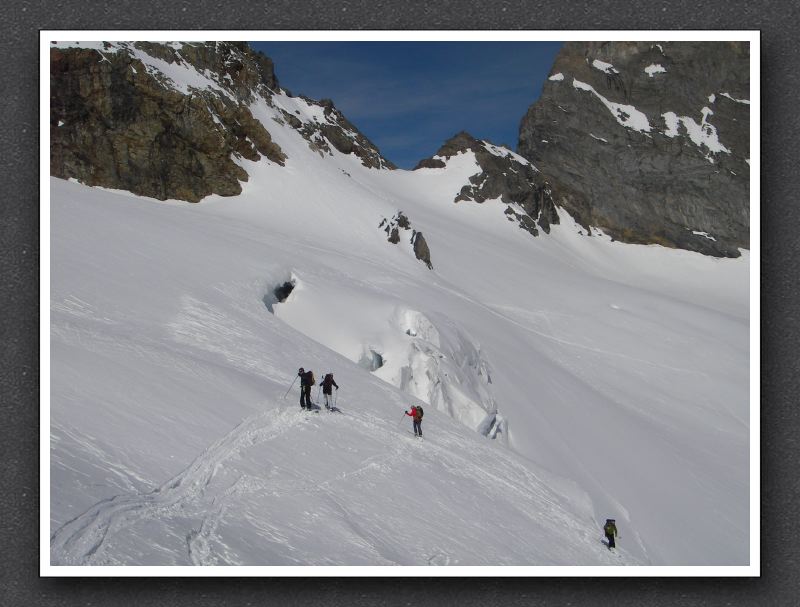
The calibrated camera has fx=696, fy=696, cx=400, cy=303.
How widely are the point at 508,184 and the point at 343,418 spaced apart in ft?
188

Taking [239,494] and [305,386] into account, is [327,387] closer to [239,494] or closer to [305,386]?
[305,386]

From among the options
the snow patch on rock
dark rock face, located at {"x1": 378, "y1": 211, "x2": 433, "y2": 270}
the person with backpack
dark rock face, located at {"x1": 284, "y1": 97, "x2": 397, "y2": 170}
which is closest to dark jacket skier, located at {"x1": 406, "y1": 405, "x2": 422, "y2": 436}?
the person with backpack

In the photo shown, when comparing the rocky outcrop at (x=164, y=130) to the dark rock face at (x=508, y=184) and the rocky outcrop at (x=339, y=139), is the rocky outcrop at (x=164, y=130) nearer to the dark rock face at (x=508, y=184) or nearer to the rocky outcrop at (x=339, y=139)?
the rocky outcrop at (x=339, y=139)

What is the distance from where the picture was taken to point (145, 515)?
7312 mm

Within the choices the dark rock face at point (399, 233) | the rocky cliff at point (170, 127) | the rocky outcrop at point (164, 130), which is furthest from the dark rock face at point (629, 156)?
the dark rock face at point (399, 233)

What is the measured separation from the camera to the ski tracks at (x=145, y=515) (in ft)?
23.5

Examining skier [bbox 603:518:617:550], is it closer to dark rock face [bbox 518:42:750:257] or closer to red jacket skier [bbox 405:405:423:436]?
red jacket skier [bbox 405:405:423:436]

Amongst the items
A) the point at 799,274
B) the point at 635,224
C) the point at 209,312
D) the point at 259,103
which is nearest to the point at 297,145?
the point at 259,103

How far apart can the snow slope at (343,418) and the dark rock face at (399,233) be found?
252cm

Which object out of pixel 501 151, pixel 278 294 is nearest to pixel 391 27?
pixel 278 294

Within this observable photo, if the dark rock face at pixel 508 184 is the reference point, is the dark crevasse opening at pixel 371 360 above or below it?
below

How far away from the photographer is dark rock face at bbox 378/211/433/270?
29781mm

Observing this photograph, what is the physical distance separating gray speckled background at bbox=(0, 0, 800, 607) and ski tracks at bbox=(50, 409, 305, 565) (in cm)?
96

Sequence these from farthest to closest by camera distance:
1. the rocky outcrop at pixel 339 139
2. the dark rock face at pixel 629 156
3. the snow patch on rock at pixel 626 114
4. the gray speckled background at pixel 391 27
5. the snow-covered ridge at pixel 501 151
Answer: the snow patch on rock at pixel 626 114 → the snow-covered ridge at pixel 501 151 → the dark rock face at pixel 629 156 → the rocky outcrop at pixel 339 139 → the gray speckled background at pixel 391 27
